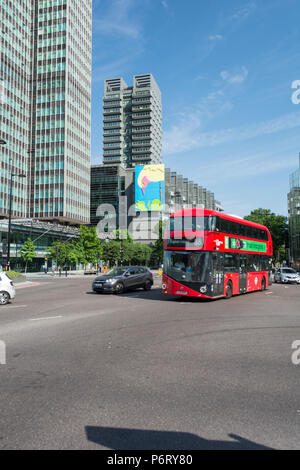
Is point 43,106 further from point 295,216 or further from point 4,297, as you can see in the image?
point 4,297

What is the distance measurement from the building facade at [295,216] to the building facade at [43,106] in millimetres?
46127

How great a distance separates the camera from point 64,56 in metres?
83.3

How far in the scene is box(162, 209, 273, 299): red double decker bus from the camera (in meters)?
15.8

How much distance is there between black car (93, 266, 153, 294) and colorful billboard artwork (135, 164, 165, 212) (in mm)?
63685

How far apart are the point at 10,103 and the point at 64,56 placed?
17060 millimetres

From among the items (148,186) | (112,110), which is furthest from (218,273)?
(112,110)

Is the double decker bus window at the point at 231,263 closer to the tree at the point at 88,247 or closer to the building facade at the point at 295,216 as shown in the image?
the tree at the point at 88,247

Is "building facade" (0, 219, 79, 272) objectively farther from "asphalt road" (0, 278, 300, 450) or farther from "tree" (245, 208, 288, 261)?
"asphalt road" (0, 278, 300, 450)

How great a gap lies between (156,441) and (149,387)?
1.50 metres

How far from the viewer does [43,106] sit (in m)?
82.8

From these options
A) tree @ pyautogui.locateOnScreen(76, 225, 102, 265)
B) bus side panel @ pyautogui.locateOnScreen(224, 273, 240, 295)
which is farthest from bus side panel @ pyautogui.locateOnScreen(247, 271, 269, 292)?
tree @ pyautogui.locateOnScreen(76, 225, 102, 265)

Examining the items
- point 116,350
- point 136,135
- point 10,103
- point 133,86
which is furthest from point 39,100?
point 116,350

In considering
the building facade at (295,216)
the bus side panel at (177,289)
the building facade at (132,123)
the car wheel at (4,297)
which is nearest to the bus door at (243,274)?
the bus side panel at (177,289)

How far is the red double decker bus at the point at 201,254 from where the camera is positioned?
1575 centimetres
